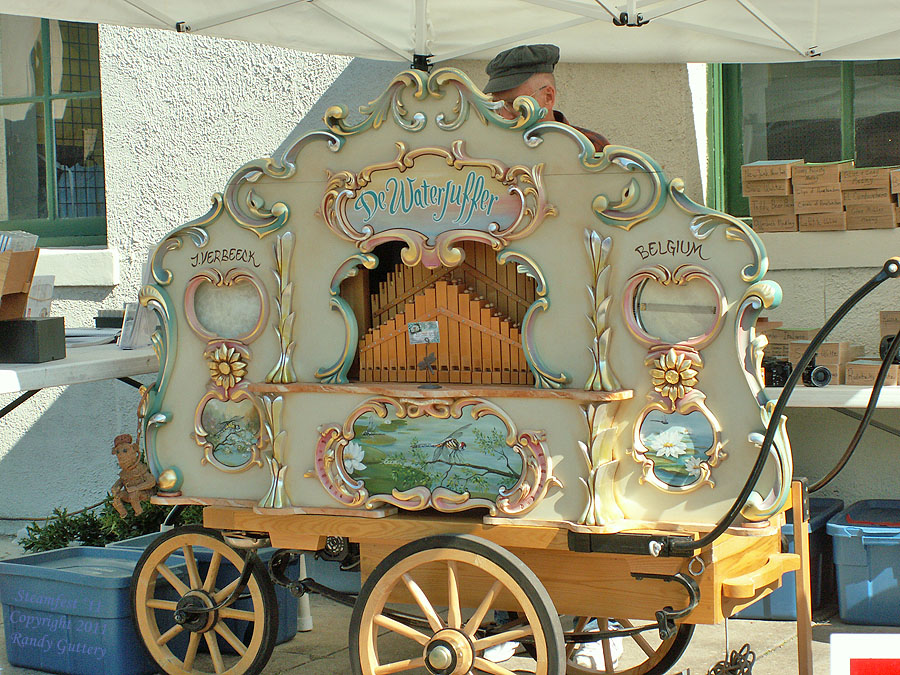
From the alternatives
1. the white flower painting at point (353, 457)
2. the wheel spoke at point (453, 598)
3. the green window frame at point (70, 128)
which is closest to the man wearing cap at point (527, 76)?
the white flower painting at point (353, 457)

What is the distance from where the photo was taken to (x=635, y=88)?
4434 millimetres

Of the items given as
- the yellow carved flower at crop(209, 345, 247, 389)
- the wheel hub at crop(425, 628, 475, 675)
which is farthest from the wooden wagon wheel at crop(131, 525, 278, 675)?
the wheel hub at crop(425, 628, 475, 675)

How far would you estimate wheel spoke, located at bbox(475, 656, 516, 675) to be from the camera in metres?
2.57

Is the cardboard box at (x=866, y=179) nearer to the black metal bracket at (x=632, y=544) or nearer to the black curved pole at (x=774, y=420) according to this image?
the black curved pole at (x=774, y=420)

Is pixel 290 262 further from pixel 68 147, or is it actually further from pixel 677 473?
pixel 68 147

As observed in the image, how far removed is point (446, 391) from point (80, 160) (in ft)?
11.1

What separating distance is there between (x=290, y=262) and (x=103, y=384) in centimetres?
260

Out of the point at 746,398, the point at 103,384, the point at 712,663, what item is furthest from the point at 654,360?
the point at 103,384

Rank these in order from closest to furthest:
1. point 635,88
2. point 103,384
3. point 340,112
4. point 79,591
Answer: point 340,112 → point 79,591 → point 635,88 → point 103,384

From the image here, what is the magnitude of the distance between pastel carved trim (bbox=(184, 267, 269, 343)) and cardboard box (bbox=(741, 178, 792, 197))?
2.08 metres

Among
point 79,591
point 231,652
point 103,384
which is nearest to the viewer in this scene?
point 79,591

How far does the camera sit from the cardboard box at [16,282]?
3203 mm

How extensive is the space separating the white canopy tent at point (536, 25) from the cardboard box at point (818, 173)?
433mm

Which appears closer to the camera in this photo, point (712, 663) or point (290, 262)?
point (290, 262)
